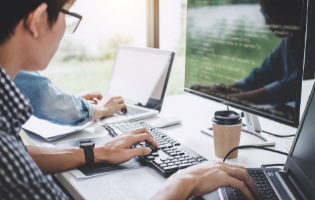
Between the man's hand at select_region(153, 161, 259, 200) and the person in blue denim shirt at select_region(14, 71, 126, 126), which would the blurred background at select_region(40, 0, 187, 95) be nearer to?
the person in blue denim shirt at select_region(14, 71, 126, 126)

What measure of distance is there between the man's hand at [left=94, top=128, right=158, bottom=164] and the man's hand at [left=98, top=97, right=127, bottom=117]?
1.38 ft

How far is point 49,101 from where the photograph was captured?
116 cm

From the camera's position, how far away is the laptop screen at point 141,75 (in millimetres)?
1442

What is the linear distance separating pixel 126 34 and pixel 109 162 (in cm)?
355

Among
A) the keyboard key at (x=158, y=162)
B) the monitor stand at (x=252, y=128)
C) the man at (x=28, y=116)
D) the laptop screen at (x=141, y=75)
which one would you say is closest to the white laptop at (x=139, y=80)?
the laptop screen at (x=141, y=75)

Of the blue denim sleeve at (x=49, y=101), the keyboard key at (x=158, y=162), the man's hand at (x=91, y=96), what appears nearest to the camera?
the keyboard key at (x=158, y=162)

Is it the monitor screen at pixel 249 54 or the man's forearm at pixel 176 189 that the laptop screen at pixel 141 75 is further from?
the man's forearm at pixel 176 189

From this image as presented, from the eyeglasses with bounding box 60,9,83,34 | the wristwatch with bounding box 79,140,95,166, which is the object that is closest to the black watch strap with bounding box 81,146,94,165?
the wristwatch with bounding box 79,140,95,166

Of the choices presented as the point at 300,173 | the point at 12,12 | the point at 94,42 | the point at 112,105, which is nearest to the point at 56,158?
the point at 12,12

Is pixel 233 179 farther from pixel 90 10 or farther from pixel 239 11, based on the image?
pixel 90 10

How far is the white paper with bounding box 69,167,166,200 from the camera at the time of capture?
0.74 meters

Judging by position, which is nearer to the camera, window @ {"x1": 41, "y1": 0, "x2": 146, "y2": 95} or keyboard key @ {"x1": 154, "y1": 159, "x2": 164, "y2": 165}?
keyboard key @ {"x1": 154, "y1": 159, "x2": 164, "y2": 165}

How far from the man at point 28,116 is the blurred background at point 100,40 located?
2.14 meters

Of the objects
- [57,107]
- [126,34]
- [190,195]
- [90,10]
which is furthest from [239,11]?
[126,34]
